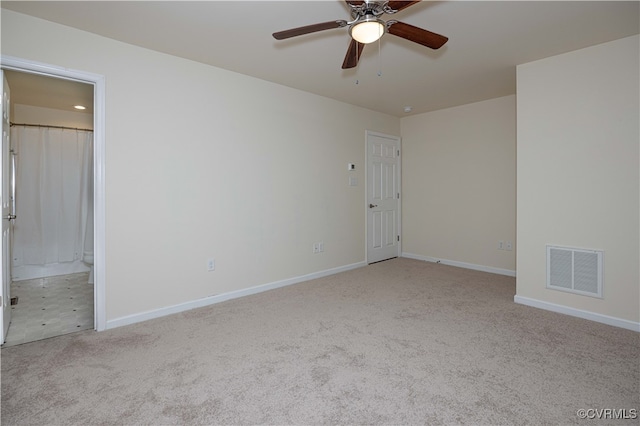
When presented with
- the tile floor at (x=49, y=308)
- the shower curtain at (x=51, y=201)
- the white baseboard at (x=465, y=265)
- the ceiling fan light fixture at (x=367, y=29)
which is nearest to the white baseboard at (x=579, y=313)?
the white baseboard at (x=465, y=265)

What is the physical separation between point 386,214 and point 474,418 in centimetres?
393

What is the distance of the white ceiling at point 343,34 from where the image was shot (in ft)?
7.52

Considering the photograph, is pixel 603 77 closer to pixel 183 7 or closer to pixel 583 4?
pixel 583 4

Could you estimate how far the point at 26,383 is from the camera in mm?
1970

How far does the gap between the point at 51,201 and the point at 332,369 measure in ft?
15.6

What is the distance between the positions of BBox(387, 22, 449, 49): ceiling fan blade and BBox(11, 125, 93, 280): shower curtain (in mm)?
4805

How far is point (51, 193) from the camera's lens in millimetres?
4648

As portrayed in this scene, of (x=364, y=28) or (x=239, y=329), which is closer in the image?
(x=364, y=28)

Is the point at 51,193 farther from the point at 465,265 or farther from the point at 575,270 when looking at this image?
the point at 575,270

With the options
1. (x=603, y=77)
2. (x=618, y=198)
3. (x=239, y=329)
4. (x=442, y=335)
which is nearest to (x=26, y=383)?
(x=239, y=329)

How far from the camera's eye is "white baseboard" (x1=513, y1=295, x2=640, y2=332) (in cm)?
275

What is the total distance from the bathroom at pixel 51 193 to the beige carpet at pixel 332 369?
1.82m

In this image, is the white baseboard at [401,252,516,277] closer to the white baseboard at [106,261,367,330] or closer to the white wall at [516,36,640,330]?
the white wall at [516,36,640,330]

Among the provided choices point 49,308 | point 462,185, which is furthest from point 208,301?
point 462,185
